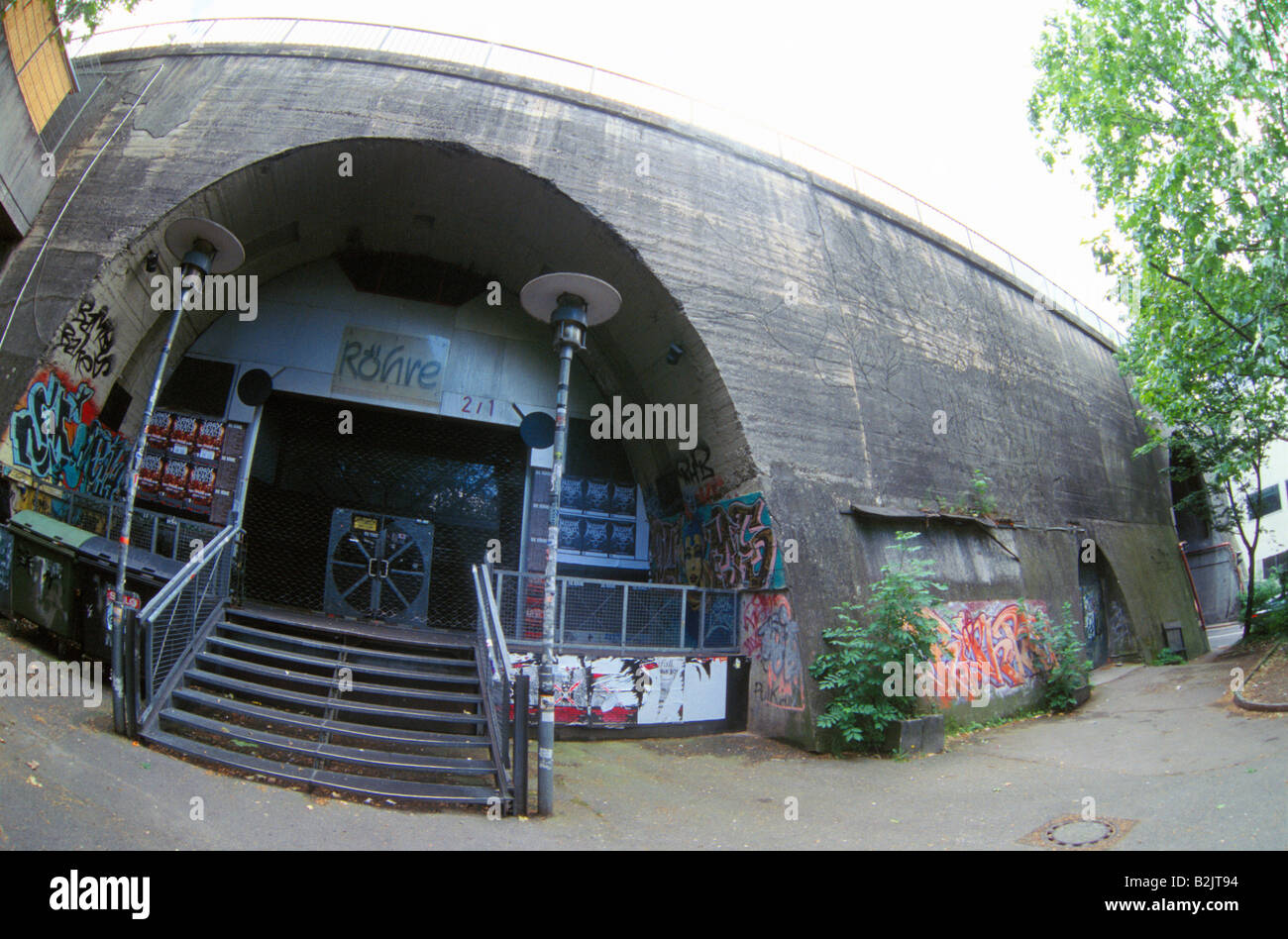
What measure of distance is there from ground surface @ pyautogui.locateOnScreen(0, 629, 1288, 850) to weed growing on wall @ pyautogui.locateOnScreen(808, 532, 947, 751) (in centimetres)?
49

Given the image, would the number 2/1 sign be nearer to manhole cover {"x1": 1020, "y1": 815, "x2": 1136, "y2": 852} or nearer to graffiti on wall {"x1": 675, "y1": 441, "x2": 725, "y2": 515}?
graffiti on wall {"x1": 675, "y1": 441, "x2": 725, "y2": 515}

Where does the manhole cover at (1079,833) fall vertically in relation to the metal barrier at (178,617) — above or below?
below

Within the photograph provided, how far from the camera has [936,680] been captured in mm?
10000

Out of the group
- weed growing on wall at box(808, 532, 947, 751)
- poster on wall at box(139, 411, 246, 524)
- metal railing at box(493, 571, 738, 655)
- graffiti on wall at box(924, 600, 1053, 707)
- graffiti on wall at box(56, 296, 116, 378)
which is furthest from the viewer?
poster on wall at box(139, 411, 246, 524)

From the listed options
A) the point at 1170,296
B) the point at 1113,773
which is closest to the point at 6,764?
the point at 1113,773

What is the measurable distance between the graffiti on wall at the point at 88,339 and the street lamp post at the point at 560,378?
6.40m

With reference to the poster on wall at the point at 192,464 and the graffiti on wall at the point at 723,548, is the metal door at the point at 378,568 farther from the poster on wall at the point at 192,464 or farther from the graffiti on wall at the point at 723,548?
the graffiti on wall at the point at 723,548

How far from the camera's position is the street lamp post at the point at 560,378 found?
569cm

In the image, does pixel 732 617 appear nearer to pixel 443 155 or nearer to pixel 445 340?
pixel 445 340

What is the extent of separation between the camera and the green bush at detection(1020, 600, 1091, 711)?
11219mm

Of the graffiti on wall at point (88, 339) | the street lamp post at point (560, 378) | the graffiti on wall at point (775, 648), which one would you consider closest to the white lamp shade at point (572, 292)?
the street lamp post at point (560, 378)

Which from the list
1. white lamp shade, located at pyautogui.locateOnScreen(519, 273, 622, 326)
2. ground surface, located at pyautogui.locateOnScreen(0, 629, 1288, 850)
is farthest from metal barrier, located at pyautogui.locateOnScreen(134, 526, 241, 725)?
white lamp shade, located at pyautogui.locateOnScreen(519, 273, 622, 326)

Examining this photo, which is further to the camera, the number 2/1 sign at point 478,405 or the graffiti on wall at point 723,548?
the number 2/1 sign at point 478,405

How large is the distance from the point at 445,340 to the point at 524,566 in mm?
4245
